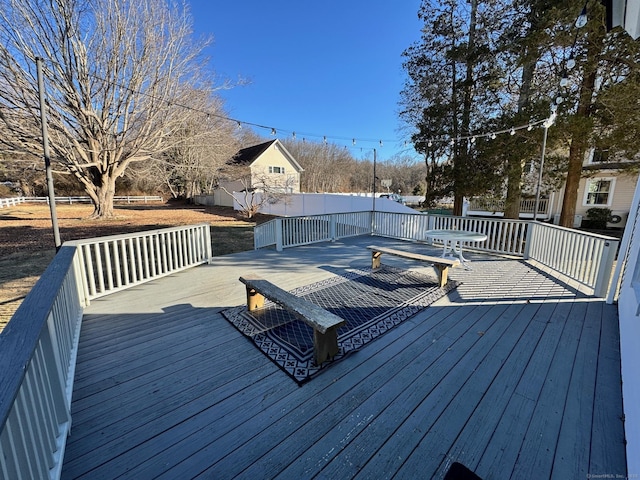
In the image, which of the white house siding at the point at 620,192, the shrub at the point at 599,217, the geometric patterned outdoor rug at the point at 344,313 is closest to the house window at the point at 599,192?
the white house siding at the point at 620,192

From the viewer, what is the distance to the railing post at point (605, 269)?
3586 millimetres

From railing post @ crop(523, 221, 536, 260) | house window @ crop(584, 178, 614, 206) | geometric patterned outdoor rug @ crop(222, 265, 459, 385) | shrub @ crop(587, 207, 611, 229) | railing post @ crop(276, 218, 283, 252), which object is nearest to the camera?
geometric patterned outdoor rug @ crop(222, 265, 459, 385)

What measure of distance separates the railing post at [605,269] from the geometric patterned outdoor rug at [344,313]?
1698 millimetres

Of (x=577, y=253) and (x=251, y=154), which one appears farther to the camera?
(x=251, y=154)

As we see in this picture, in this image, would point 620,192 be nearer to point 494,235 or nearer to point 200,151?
point 494,235

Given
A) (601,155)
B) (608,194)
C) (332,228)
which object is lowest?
(332,228)

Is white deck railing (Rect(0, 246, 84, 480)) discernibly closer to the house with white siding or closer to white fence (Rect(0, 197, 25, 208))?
the house with white siding

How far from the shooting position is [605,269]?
362cm

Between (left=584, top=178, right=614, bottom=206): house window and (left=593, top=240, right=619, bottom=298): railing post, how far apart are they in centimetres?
1202

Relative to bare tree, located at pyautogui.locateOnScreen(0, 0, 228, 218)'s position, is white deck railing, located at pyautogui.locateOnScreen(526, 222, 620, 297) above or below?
below

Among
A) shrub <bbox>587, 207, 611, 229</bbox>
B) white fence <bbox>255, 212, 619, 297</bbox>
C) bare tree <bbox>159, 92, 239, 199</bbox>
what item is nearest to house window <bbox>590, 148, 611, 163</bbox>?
shrub <bbox>587, 207, 611, 229</bbox>

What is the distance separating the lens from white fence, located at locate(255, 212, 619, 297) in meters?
3.87

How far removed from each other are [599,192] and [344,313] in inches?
603

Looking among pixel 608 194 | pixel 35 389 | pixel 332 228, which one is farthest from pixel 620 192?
pixel 35 389
